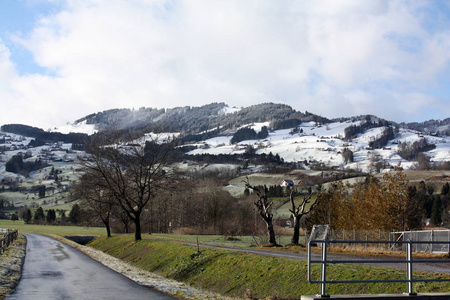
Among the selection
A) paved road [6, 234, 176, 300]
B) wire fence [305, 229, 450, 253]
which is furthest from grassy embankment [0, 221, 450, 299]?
wire fence [305, 229, 450, 253]

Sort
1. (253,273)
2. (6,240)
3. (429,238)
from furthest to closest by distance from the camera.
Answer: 1. (6,240)
2. (429,238)
3. (253,273)

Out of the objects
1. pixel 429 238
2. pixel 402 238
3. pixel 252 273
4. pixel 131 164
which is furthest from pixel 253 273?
pixel 131 164

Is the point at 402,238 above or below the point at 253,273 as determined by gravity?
below

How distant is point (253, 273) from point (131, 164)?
29.8 m

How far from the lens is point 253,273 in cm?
2248

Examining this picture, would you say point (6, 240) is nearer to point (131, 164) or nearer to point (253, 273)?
point (131, 164)

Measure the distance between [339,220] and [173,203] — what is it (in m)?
50.2

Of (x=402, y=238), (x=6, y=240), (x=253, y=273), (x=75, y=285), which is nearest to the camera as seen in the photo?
(x=253, y=273)

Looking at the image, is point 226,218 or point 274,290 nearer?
point 274,290

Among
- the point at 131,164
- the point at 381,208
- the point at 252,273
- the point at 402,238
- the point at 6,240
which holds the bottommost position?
the point at 6,240

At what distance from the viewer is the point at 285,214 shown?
131500mm

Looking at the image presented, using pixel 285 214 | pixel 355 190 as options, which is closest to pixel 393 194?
pixel 355 190

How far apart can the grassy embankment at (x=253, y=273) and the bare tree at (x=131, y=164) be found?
37.5 ft

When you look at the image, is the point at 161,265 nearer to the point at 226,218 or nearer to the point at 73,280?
the point at 73,280
